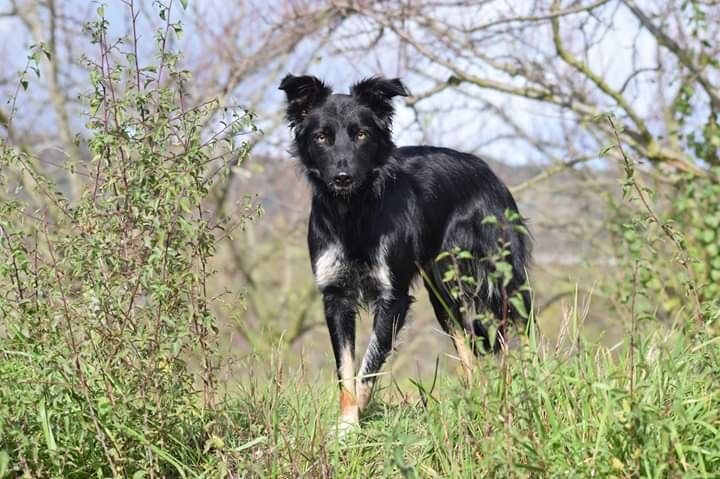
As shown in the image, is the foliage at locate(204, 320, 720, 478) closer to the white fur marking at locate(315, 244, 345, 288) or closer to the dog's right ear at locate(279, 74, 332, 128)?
the white fur marking at locate(315, 244, 345, 288)

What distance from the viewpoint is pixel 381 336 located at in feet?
16.4

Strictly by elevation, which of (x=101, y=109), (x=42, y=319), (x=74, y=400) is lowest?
(x=74, y=400)

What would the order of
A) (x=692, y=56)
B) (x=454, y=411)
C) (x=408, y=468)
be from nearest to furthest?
(x=408, y=468) → (x=454, y=411) → (x=692, y=56)

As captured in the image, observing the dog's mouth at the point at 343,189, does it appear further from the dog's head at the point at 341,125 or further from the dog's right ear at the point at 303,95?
the dog's right ear at the point at 303,95

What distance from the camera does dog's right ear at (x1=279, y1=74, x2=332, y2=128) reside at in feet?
17.2

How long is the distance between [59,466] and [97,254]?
2.92ft

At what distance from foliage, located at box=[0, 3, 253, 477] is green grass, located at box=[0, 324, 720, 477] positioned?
0.03m

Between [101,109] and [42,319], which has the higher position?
[101,109]

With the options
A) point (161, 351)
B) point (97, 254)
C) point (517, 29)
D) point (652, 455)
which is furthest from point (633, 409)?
point (517, 29)

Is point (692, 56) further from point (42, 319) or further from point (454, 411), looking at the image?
point (42, 319)

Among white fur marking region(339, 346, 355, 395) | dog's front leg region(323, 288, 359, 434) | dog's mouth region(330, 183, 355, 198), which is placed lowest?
white fur marking region(339, 346, 355, 395)

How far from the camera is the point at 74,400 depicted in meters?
3.62

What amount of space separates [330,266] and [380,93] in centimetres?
112

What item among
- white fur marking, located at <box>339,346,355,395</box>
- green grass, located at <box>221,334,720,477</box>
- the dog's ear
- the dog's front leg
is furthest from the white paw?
the dog's ear
